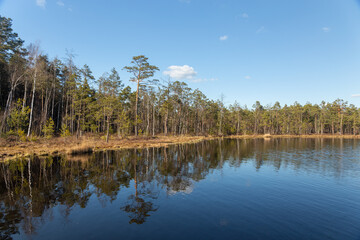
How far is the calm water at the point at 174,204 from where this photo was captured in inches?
301

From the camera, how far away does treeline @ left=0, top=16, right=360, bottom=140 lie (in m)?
33.9

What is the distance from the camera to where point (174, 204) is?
10.5 metres

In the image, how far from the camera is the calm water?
7.65m

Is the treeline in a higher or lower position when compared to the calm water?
higher

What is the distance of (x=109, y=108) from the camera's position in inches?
1284

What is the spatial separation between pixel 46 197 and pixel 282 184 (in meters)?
16.3

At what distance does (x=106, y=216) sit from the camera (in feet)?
29.2

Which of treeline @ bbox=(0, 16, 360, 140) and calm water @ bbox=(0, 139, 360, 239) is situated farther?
treeline @ bbox=(0, 16, 360, 140)

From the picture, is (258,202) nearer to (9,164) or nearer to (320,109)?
(9,164)

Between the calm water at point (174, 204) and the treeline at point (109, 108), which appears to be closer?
the calm water at point (174, 204)

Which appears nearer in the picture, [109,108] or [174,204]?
[174,204]

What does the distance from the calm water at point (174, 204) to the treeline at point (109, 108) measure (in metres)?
19.6

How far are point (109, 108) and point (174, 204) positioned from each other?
2611 centimetres

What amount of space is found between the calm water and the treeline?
1961 cm
